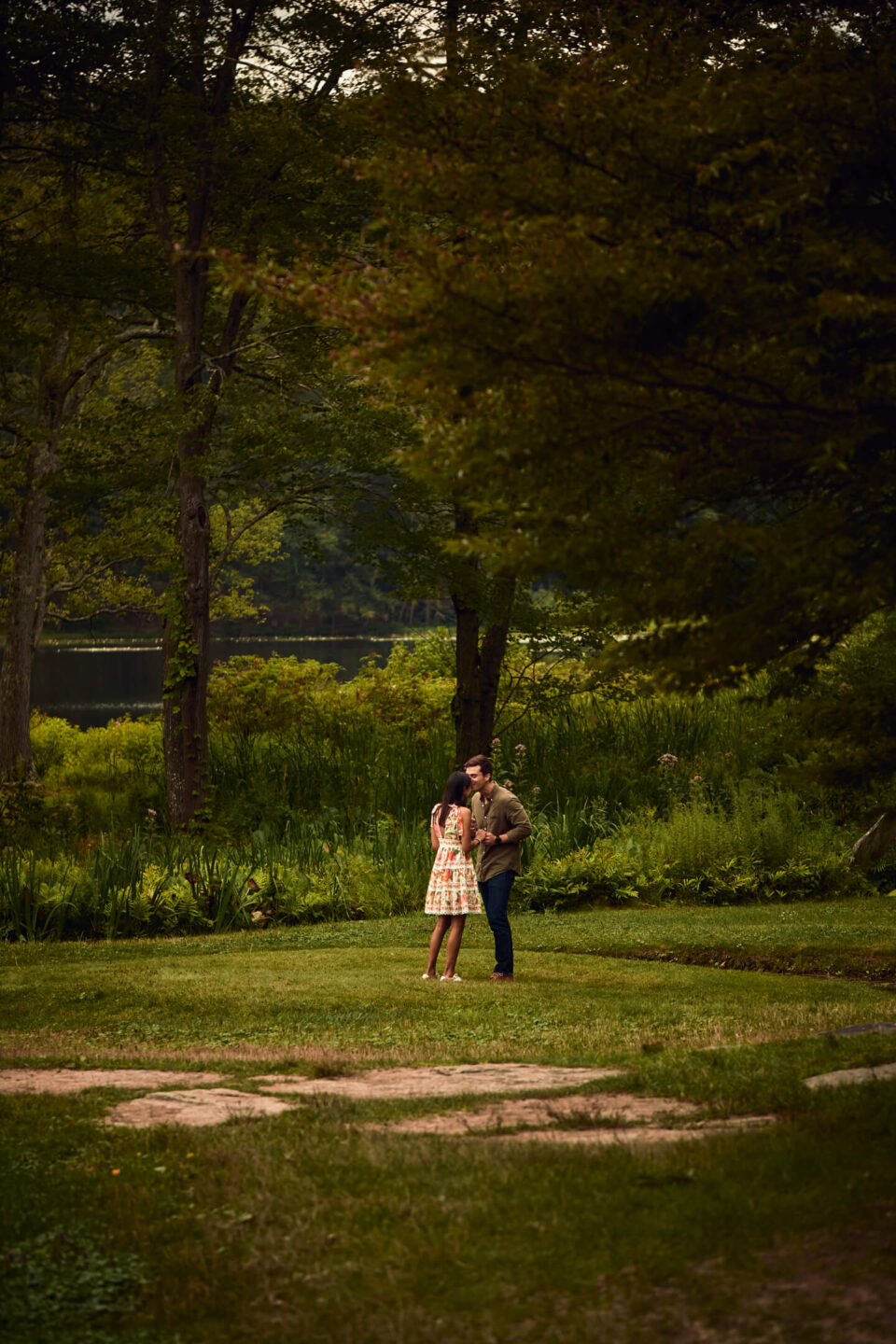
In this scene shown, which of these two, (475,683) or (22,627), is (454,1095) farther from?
(22,627)

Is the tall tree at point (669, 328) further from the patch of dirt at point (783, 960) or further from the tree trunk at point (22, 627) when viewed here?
the tree trunk at point (22, 627)

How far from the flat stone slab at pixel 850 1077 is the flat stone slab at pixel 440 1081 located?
3.62 feet

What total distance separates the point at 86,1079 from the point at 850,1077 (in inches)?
156

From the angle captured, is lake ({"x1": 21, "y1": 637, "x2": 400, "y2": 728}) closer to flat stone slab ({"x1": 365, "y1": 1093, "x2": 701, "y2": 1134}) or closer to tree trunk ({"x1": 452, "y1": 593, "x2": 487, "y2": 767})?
tree trunk ({"x1": 452, "y1": 593, "x2": 487, "y2": 767})

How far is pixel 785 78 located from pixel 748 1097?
4520mm

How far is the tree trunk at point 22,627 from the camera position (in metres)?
23.6

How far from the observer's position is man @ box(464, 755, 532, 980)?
1119 centimetres

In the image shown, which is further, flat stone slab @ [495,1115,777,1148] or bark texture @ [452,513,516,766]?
bark texture @ [452,513,516,766]

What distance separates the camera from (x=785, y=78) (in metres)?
6.19

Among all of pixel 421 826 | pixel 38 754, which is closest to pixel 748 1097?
pixel 421 826

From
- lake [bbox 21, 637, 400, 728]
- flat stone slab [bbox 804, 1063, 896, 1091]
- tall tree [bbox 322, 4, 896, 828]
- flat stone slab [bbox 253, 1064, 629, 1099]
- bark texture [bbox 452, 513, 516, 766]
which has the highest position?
tall tree [bbox 322, 4, 896, 828]

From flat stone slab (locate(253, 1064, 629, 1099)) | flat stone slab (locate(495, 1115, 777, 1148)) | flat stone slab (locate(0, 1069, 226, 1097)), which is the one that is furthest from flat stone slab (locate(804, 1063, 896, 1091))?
flat stone slab (locate(0, 1069, 226, 1097))

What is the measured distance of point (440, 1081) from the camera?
7660 mm

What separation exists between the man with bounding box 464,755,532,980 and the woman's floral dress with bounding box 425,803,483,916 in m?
0.18
